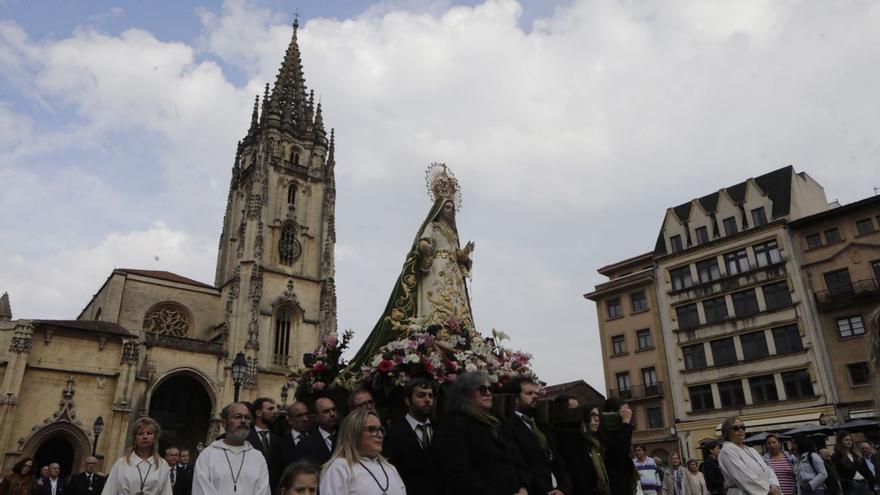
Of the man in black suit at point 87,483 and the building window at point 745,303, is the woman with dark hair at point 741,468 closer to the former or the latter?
the man in black suit at point 87,483

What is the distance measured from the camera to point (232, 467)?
4613 millimetres

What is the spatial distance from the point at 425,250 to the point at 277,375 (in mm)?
30624

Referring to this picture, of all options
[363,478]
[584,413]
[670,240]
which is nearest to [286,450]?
[363,478]

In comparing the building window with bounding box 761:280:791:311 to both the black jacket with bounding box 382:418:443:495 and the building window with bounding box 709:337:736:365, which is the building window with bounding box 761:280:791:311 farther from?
the black jacket with bounding box 382:418:443:495

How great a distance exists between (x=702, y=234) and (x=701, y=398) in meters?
9.86

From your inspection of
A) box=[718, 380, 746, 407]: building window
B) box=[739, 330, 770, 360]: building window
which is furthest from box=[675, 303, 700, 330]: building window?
box=[718, 380, 746, 407]: building window

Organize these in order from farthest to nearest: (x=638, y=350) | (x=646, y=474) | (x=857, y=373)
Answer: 1. (x=638, y=350)
2. (x=857, y=373)
3. (x=646, y=474)

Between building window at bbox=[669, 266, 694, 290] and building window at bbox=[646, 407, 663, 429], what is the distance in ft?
23.9

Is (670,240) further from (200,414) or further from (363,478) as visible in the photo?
(363,478)

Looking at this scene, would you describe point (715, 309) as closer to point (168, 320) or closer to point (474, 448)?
point (474, 448)

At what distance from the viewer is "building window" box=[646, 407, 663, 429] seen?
1294 inches

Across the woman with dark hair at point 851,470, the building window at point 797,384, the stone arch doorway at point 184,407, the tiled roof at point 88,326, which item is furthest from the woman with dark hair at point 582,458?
the stone arch doorway at point 184,407

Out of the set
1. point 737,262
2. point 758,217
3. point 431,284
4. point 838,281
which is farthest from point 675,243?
point 431,284

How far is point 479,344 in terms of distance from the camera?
7.12m
